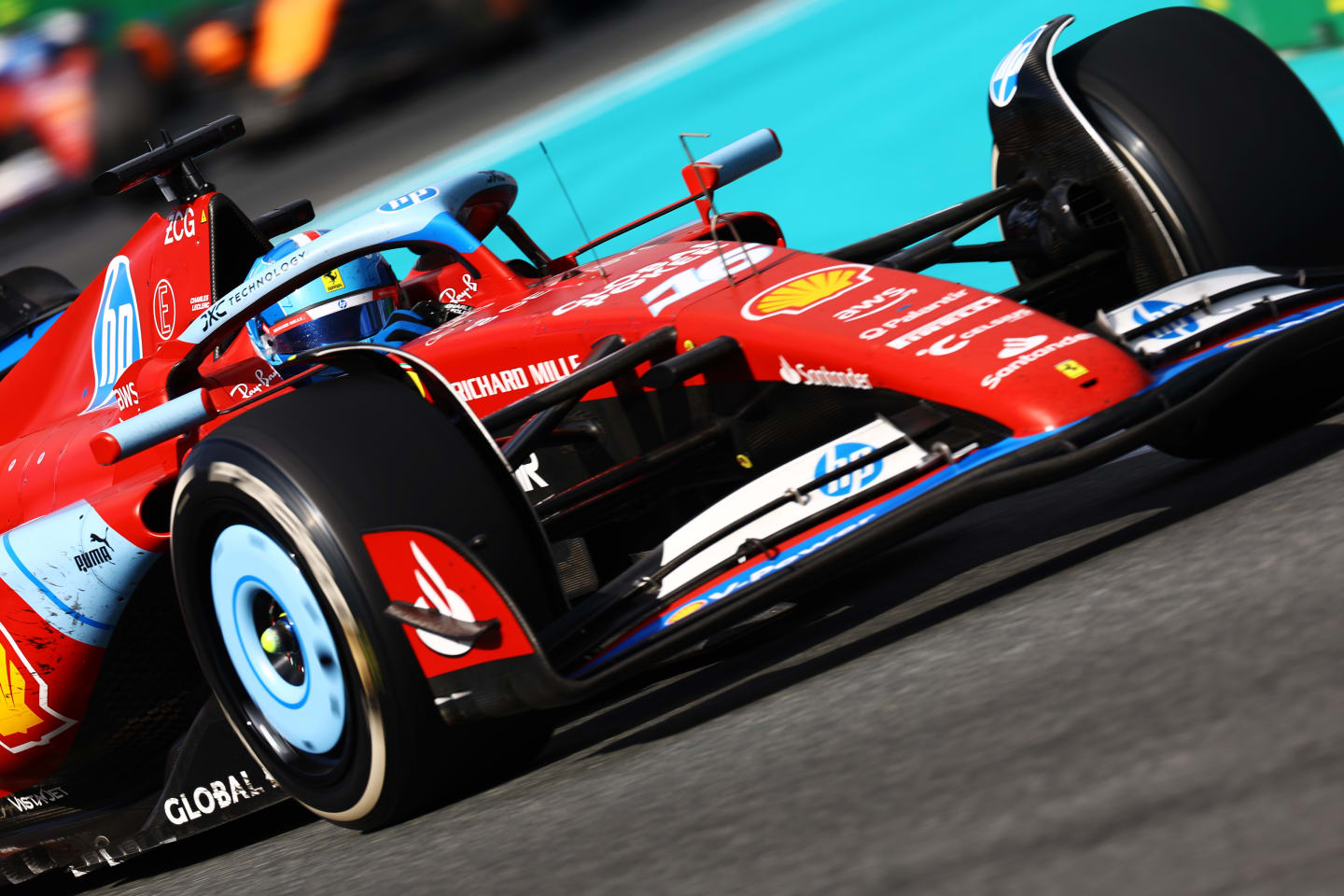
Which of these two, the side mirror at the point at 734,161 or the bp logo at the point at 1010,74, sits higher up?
the side mirror at the point at 734,161

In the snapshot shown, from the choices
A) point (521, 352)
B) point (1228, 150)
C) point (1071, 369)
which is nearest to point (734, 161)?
point (521, 352)

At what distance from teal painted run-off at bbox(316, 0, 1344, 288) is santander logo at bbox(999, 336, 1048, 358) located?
476 centimetres

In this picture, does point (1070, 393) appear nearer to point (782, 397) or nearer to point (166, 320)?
point (782, 397)

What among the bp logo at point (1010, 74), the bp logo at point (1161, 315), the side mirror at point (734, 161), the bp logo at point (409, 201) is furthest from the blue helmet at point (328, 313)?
the bp logo at point (1161, 315)

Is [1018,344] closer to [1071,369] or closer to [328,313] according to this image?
[1071,369]

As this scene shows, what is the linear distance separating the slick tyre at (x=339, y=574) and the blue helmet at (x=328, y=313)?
4.36ft

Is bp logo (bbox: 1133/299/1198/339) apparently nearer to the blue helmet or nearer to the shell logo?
the shell logo

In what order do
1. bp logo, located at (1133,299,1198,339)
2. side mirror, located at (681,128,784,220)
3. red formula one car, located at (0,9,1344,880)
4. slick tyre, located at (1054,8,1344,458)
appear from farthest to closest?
side mirror, located at (681,128,784,220)
slick tyre, located at (1054,8,1344,458)
bp logo, located at (1133,299,1198,339)
red formula one car, located at (0,9,1344,880)

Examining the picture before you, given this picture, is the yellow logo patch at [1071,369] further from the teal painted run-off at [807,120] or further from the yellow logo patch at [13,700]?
the teal painted run-off at [807,120]

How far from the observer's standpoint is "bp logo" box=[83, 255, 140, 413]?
5.04 m

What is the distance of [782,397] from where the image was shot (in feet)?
12.7

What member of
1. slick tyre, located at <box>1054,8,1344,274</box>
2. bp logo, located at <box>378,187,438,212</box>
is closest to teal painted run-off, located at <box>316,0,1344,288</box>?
slick tyre, located at <box>1054,8,1344,274</box>

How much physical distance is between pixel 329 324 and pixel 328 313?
1.3 inches

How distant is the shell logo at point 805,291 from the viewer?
383 cm
